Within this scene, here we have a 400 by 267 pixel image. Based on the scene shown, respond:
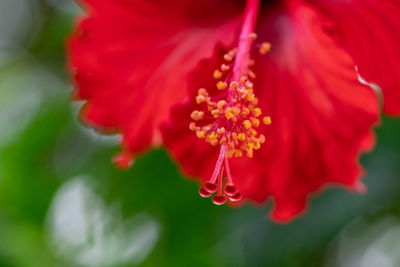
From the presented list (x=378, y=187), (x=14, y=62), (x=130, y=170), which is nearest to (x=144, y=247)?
(x=130, y=170)

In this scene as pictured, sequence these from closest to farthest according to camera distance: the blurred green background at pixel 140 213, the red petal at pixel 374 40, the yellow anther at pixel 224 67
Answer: the red petal at pixel 374 40
the yellow anther at pixel 224 67
the blurred green background at pixel 140 213

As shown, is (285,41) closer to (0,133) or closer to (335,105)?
(335,105)

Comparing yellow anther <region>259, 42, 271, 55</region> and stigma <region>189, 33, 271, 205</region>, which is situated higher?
yellow anther <region>259, 42, 271, 55</region>

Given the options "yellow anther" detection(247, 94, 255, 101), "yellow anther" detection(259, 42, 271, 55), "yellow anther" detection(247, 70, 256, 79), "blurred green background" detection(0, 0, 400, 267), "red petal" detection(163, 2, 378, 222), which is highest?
"yellow anther" detection(259, 42, 271, 55)

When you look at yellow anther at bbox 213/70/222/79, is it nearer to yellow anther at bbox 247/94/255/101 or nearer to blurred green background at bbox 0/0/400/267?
yellow anther at bbox 247/94/255/101

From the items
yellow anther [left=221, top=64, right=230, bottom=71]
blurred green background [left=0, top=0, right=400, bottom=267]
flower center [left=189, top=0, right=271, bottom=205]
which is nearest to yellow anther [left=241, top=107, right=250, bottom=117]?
flower center [left=189, top=0, right=271, bottom=205]

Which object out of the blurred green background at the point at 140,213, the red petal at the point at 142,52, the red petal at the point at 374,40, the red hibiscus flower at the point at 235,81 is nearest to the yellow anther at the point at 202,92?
the red hibiscus flower at the point at 235,81

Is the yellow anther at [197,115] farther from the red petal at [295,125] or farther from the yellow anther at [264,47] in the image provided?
the yellow anther at [264,47]

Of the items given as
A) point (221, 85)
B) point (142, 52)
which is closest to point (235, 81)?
point (221, 85)
